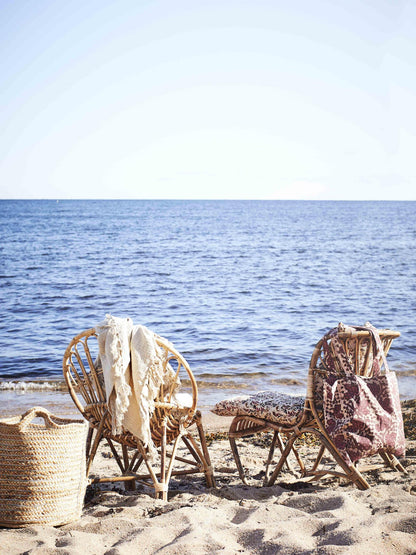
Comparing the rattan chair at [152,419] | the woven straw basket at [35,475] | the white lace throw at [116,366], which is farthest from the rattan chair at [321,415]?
the woven straw basket at [35,475]

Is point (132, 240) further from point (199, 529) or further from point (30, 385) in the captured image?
point (199, 529)

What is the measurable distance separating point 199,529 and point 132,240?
1324 inches

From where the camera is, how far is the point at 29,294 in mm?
16484

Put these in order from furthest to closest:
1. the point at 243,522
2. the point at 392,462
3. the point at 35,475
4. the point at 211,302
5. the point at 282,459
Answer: the point at 211,302 < the point at 392,462 < the point at 282,459 < the point at 35,475 < the point at 243,522

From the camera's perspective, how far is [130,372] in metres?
3.91

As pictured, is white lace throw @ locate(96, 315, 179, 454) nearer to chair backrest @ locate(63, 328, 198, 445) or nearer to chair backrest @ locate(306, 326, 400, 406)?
chair backrest @ locate(63, 328, 198, 445)

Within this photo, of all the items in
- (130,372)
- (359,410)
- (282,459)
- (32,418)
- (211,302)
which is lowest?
(211,302)

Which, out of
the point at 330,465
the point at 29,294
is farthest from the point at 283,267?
the point at 330,465

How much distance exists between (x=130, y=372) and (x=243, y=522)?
125 centimetres

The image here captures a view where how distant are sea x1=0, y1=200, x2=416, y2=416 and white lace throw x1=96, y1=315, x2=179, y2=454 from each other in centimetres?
222

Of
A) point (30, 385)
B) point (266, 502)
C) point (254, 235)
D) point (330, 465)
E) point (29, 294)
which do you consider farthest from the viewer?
point (254, 235)

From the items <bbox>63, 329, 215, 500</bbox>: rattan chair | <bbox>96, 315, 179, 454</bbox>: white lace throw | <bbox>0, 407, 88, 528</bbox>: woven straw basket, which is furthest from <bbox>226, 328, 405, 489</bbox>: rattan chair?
<bbox>0, 407, 88, 528</bbox>: woven straw basket

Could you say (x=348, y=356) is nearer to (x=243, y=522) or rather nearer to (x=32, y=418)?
(x=243, y=522)

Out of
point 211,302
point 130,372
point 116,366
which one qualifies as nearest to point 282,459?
point 130,372
